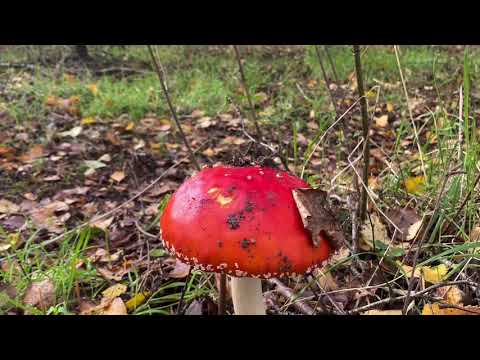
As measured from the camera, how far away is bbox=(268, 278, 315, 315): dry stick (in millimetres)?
1619

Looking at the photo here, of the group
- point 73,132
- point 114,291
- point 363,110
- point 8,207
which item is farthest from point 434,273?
point 73,132

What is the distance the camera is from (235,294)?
1.48 metres

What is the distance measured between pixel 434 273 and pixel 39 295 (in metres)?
1.54

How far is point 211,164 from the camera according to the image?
6.68ft

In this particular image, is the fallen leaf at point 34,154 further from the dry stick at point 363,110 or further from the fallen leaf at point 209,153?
the dry stick at point 363,110

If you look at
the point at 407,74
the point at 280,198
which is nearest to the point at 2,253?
the point at 280,198

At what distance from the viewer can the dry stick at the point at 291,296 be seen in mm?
1619

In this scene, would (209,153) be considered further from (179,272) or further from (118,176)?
(179,272)

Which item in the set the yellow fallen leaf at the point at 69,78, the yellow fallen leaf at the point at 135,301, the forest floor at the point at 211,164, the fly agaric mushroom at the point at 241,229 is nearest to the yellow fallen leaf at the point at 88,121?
the forest floor at the point at 211,164

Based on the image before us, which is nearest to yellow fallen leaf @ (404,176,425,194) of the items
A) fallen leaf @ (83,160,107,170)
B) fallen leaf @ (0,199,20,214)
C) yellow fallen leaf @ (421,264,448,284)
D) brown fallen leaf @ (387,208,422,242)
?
brown fallen leaf @ (387,208,422,242)
